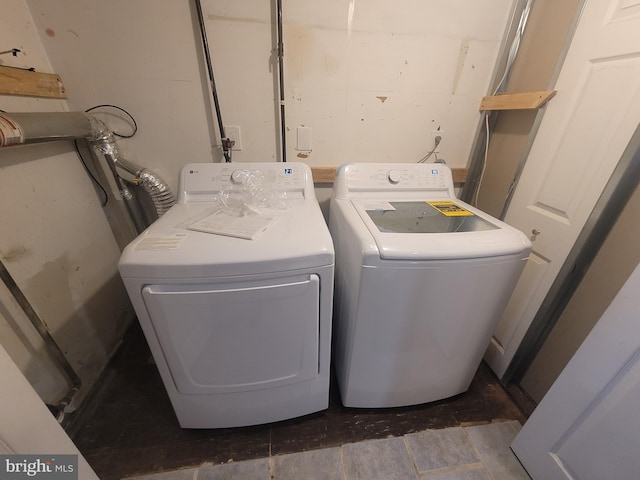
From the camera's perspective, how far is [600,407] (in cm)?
79

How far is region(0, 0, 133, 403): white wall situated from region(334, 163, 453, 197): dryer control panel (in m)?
1.28

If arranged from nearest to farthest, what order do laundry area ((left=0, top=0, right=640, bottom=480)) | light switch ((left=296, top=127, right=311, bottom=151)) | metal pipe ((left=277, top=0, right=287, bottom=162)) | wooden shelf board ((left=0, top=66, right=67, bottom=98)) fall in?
laundry area ((left=0, top=0, right=640, bottom=480))
wooden shelf board ((left=0, top=66, right=67, bottom=98))
metal pipe ((left=277, top=0, right=287, bottom=162))
light switch ((left=296, top=127, right=311, bottom=151))

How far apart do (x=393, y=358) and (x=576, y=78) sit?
134 cm

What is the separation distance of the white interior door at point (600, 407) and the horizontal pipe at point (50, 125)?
1.96 meters

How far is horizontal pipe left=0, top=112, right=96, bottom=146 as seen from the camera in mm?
894

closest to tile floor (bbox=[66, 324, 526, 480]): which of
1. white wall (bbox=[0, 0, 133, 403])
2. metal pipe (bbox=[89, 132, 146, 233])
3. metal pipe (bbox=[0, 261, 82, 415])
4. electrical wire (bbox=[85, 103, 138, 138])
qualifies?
metal pipe (bbox=[0, 261, 82, 415])

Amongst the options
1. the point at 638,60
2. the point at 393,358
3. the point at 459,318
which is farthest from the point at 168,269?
the point at 638,60

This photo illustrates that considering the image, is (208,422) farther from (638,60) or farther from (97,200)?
(638,60)

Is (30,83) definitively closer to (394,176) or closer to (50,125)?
(50,125)

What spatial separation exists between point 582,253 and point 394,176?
0.82m

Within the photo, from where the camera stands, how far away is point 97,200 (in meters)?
1.38

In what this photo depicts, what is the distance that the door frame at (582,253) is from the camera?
864 millimetres

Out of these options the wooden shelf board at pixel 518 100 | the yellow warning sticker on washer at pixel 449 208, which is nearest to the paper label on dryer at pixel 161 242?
the yellow warning sticker on washer at pixel 449 208

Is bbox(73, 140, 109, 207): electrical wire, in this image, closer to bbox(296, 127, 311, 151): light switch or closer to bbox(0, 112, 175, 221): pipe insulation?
bbox(0, 112, 175, 221): pipe insulation
